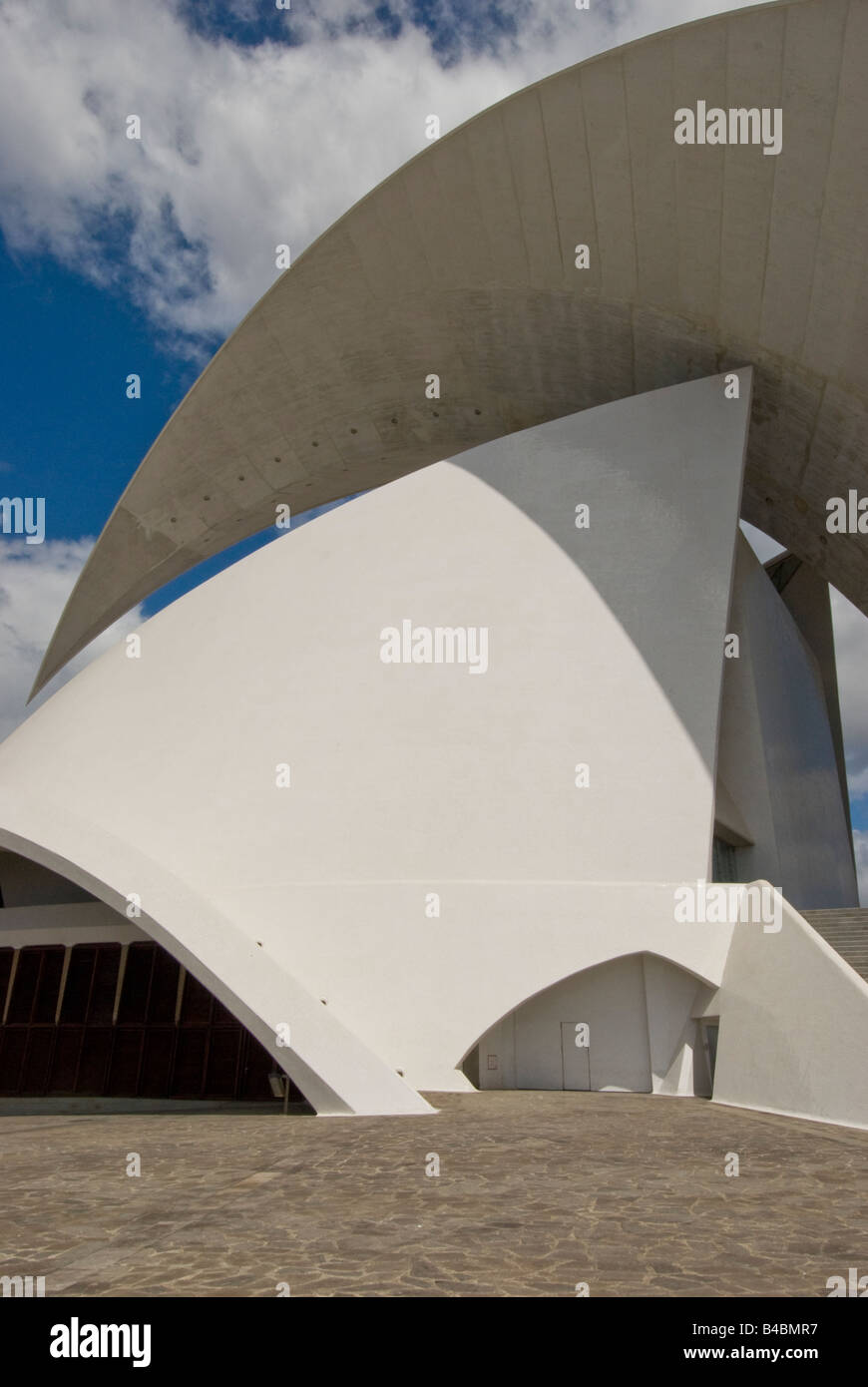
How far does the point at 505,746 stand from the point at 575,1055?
3.62 metres

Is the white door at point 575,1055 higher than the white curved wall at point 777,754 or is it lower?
lower

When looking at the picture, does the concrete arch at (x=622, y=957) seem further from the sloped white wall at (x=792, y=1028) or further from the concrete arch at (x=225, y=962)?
the concrete arch at (x=225, y=962)

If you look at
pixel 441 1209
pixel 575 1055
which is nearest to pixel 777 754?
pixel 575 1055

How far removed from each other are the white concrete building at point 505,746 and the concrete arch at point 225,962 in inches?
1.3

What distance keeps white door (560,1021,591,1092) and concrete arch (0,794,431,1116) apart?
288 centimetres

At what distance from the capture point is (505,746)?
11.9 metres

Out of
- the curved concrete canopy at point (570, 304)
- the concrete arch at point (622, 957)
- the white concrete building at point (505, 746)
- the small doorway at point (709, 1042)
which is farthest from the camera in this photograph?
the curved concrete canopy at point (570, 304)

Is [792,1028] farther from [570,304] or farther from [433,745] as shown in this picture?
[570,304]

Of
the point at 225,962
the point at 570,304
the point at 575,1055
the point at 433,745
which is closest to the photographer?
the point at 225,962

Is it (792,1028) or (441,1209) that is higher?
(792,1028)

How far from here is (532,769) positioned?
38.6 ft

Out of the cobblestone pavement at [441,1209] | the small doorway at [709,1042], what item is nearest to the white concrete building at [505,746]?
the small doorway at [709,1042]

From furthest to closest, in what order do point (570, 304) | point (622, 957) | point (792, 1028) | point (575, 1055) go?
point (570, 304)
point (575, 1055)
point (622, 957)
point (792, 1028)

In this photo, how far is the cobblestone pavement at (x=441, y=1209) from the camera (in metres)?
3.42
